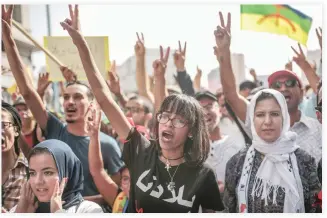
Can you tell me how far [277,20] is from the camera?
3842mm

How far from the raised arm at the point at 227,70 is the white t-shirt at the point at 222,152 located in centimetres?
23

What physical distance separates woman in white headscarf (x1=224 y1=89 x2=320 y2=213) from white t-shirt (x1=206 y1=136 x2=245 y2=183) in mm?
177

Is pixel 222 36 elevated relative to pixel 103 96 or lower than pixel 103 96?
elevated

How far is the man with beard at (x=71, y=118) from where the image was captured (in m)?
3.52

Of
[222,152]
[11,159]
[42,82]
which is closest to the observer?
[11,159]

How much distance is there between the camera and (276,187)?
3398mm

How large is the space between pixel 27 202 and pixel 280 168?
1921 mm

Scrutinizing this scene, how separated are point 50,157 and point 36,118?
556mm

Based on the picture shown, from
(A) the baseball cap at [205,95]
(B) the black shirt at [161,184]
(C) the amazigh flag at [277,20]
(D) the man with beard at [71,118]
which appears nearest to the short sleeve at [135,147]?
(B) the black shirt at [161,184]

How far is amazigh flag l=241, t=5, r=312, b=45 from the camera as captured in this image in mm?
3675

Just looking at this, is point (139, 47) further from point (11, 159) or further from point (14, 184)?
point (14, 184)

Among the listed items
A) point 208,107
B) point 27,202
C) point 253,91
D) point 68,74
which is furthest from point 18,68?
point 253,91

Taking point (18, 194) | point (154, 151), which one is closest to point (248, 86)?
point (154, 151)

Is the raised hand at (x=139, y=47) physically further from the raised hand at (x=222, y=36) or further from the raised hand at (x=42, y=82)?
the raised hand at (x=42, y=82)
